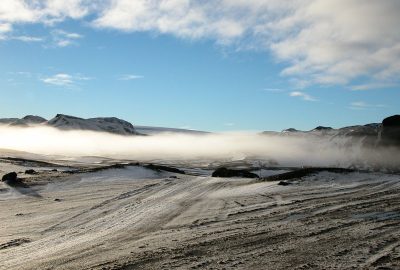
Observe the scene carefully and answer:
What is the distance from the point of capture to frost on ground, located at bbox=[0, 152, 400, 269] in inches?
415

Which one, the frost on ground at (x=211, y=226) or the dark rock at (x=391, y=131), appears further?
the dark rock at (x=391, y=131)

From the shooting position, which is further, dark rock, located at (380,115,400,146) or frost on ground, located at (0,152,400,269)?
dark rock, located at (380,115,400,146)

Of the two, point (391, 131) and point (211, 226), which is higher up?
point (391, 131)

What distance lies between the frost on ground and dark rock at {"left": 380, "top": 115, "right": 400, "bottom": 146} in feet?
237

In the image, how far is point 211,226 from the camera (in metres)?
14.5

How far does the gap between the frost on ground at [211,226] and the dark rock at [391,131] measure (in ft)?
237

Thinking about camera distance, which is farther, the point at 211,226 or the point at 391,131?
the point at 391,131

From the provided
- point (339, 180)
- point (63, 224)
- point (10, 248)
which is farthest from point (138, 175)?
point (10, 248)

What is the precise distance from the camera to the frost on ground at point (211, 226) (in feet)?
34.6

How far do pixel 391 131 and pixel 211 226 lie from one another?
9010 centimetres

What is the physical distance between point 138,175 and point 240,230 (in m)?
24.1

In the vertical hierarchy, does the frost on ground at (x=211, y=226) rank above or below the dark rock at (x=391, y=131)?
below

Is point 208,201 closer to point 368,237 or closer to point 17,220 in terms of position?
point 17,220

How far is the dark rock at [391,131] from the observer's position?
3681 inches
